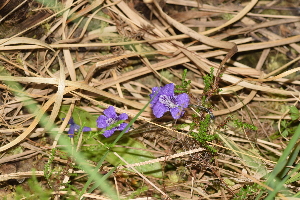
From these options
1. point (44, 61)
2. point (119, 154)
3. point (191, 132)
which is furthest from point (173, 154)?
point (44, 61)

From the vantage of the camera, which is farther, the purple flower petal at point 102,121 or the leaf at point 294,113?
the leaf at point 294,113

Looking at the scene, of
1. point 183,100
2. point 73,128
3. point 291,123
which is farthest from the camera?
point 291,123

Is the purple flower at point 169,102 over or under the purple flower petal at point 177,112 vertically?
over

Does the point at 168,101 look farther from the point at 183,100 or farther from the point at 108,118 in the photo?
the point at 108,118

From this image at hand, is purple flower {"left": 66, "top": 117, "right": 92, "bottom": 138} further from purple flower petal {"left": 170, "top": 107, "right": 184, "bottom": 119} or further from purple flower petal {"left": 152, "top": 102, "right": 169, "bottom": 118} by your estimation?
purple flower petal {"left": 170, "top": 107, "right": 184, "bottom": 119}

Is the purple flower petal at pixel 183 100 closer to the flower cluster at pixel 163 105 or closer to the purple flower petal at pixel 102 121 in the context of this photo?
the flower cluster at pixel 163 105

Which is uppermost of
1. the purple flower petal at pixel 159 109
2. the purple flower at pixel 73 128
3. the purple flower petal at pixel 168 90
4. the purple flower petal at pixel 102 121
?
the purple flower petal at pixel 168 90

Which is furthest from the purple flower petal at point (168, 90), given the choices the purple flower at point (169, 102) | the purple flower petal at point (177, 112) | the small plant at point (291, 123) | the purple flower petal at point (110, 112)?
the small plant at point (291, 123)

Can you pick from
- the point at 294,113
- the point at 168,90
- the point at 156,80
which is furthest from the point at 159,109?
the point at 294,113
